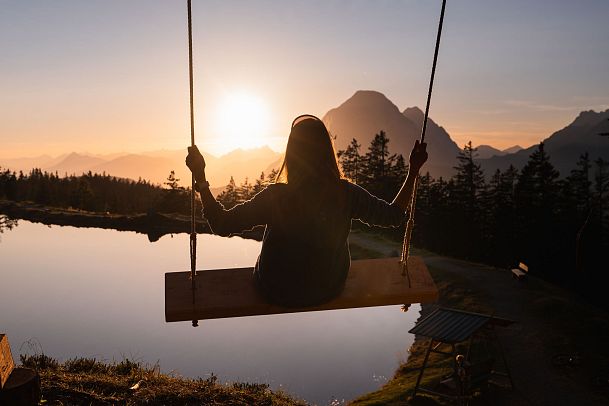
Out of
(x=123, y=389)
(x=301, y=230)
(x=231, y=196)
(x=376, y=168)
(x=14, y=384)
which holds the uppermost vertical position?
(x=376, y=168)

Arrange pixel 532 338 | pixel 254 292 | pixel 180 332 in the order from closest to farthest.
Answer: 1. pixel 254 292
2. pixel 532 338
3. pixel 180 332

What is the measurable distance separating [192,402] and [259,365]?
977 centimetres

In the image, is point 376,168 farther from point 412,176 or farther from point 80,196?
point 412,176

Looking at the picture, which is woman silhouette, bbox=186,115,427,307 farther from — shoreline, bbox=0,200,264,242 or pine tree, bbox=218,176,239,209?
pine tree, bbox=218,176,239,209

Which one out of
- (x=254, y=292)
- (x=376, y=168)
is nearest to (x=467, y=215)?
(x=376, y=168)

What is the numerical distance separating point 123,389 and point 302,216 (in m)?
6.51

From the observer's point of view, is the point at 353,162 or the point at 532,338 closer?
the point at 532,338

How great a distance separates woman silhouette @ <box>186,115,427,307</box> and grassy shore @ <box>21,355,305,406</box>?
17.8 feet

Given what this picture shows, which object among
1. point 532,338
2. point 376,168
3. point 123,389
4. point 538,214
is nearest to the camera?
point 123,389

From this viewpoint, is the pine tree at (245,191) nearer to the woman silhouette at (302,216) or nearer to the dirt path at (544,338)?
the dirt path at (544,338)

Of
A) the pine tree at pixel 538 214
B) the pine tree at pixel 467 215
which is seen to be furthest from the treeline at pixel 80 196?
the pine tree at pixel 538 214

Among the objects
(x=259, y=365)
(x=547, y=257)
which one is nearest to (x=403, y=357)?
(x=259, y=365)

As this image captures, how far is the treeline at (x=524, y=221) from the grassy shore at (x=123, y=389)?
95.9 feet

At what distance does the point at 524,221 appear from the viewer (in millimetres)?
39562
